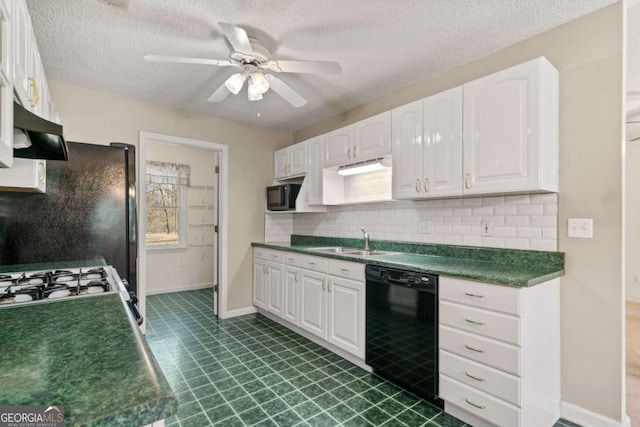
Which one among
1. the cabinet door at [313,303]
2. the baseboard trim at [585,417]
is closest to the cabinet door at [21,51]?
the cabinet door at [313,303]

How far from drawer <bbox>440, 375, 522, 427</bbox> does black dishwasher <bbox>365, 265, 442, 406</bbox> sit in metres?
0.08

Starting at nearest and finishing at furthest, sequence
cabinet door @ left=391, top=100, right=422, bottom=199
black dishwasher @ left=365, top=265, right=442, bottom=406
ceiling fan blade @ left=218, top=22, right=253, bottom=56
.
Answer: ceiling fan blade @ left=218, top=22, right=253, bottom=56
black dishwasher @ left=365, top=265, right=442, bottom=406
cabinet door @ left=391, top=100, right=422, bottom=199

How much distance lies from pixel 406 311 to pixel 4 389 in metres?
2.01

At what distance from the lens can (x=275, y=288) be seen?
12.0 ft

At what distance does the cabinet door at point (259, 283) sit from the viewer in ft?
12.7

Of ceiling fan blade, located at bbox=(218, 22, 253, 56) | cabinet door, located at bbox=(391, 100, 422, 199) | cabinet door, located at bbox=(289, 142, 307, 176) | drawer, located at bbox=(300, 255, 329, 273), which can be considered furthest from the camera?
cabinet door, located at bbox=(289, 142, 307, 176)

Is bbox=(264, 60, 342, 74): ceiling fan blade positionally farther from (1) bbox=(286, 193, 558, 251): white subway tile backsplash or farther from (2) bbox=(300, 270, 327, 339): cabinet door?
(2) bbox=(300, 270, 327, 339): cabinet door

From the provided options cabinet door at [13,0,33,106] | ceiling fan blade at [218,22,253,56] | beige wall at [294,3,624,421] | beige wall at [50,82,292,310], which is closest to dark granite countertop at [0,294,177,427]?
cabinet door at [13,0,33,106]

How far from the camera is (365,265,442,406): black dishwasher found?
80.0 inches

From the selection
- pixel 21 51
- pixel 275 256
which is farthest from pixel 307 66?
pixel 275 256

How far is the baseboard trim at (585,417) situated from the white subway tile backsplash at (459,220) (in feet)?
3.23

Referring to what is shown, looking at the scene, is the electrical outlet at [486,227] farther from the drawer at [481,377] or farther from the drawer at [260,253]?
the drawer at [260,253]

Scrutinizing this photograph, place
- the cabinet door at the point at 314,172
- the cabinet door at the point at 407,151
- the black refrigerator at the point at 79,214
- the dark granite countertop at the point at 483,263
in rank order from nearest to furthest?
1. the dark granite countertop at the point at 483,263
2. the black refrigerator at the point at 79,214
3. the cabinet door at the point at 407,151
4. the cabinet door at the point at 314,172

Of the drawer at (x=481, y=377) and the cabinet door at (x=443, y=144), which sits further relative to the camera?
the cabinet door at (x=443, y=144)
